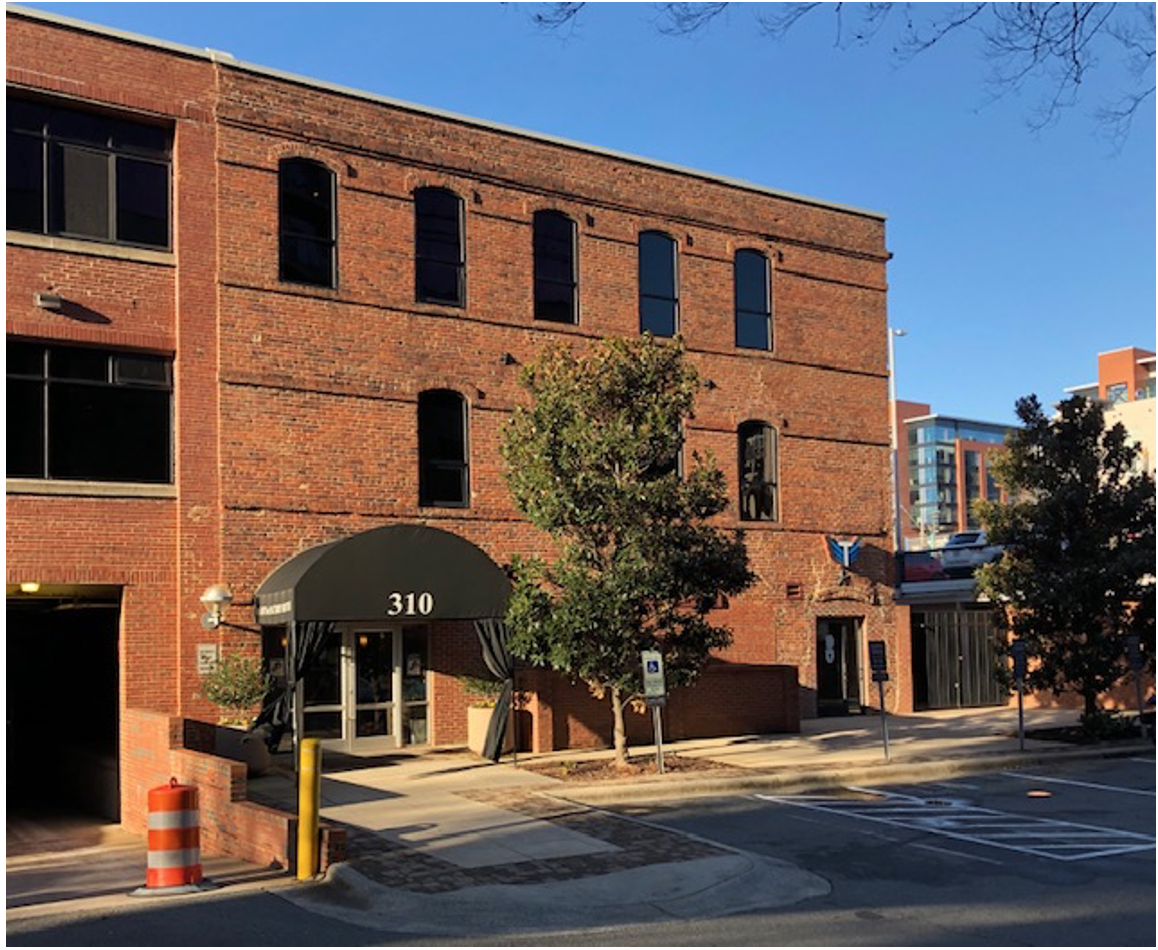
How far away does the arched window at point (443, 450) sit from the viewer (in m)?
20.3

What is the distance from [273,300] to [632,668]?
25.2 feet

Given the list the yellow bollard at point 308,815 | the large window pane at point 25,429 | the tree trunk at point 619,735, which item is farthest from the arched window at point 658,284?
the yellow bollard at point 308,815

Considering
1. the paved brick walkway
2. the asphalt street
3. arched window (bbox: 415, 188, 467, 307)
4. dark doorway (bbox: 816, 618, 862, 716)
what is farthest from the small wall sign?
dark doorway (bbox: 816, 618, 862, 716)

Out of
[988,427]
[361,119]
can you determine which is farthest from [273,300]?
[988,427]

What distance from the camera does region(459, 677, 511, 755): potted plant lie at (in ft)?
62.0

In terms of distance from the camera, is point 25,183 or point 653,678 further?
point 25,183

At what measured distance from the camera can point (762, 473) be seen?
79.6ft

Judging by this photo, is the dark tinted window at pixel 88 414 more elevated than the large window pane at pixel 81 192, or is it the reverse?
the large window pane at pixel 81 192

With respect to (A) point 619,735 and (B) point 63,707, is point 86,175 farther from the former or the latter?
(A) point 619,735

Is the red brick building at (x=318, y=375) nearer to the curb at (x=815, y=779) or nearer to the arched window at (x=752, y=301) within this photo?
the arched window at (x=752, y=301)

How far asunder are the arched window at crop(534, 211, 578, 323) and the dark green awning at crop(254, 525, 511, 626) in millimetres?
5980

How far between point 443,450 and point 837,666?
9597 millimetres

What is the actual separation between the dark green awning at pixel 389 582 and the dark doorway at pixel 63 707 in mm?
3154

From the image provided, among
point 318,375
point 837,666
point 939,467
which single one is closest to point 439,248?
point 318,375
